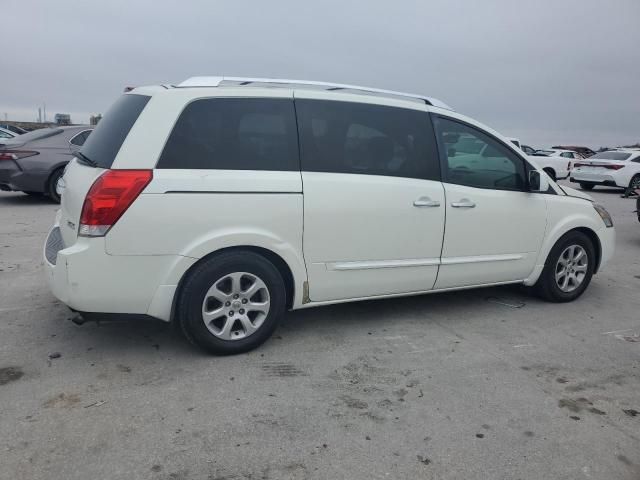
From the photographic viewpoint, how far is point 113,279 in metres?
3.29

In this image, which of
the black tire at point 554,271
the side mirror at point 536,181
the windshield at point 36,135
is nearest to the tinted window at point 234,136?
the side mirror at point 536,181

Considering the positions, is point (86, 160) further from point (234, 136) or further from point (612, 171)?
point (612, 171)

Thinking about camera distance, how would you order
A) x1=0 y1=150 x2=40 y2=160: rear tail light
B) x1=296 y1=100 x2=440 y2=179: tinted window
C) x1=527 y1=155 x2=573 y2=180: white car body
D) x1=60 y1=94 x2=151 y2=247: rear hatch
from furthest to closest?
1. x1=527 y1=155 x2=573 y2=180: white car body
2. x1=0 y1=150 x2=40 y2=160: rear tail light
3. x1=296 y1=100 x2=440 y2=179: tinted window
4. x1=60 y1=94 x2=151 y2=247: rear hatch

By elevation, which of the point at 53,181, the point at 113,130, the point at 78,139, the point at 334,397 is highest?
the point at 113,130

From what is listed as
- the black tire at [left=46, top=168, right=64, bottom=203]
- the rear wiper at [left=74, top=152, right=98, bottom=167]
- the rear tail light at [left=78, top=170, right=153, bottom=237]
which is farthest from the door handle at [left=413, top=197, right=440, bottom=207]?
the black tire at [left=46, top=168, right=64, bottom=203]

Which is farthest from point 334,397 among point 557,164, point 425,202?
point 557,164

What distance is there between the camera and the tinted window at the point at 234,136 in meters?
3.44

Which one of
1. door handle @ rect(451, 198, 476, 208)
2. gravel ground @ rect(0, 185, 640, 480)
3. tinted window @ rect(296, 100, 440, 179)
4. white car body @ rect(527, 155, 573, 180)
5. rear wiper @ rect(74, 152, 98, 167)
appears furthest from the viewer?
white car body @ rect(527, 155, 573, 180)

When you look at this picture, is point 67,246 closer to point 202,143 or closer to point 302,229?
point 202,143

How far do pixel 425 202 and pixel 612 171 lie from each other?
17.0 m

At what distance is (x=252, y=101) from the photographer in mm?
3689

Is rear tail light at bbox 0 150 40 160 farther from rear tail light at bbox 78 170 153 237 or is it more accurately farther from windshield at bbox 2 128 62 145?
rear tail light at bbox 78 170 153 237

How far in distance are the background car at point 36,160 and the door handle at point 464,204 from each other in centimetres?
798

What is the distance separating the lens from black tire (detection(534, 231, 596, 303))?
16.4 feet
